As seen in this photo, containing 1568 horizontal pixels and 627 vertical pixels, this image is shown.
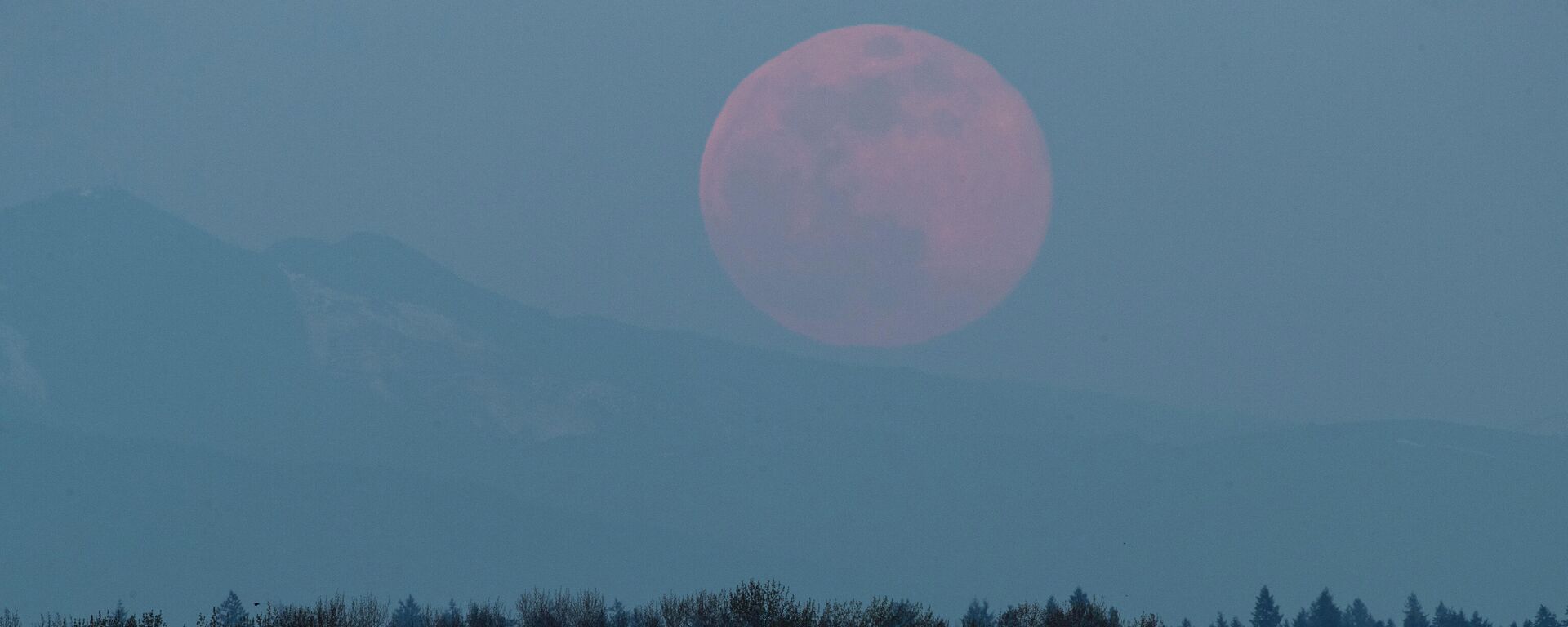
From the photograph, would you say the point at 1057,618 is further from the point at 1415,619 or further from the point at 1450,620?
the point at 1415,619

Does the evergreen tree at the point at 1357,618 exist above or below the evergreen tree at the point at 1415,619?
above

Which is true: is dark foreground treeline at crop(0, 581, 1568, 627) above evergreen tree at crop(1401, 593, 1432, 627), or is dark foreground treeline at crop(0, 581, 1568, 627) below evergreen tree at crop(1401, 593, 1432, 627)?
below

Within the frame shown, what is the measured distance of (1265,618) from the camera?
121 metres

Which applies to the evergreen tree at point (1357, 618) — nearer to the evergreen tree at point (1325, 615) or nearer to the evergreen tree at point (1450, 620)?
the evergreen tree at point (1450, 620)

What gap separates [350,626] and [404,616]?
3024 inches

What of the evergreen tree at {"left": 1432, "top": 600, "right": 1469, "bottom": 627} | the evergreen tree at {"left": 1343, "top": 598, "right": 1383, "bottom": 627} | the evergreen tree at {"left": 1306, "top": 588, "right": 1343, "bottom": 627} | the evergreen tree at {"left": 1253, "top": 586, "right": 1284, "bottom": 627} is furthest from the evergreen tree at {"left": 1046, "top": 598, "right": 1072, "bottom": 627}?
the evergreen tree at {"left": 1343, "top": 598, "right": 1383, "bottom": 627}

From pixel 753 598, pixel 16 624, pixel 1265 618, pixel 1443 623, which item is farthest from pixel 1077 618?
pixel 1443 623

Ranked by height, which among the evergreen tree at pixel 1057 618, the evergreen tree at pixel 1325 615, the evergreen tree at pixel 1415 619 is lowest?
the evergreen tree at pixel 1057 618

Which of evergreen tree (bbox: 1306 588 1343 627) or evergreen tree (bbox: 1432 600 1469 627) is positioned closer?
evergreen tree (bbox: 1306 588 1343 627)

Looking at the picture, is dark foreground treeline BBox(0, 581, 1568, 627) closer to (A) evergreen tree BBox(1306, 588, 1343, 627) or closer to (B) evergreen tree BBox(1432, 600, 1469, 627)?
(A) evergreen tree BBox(1306, 588, 1343, 627)

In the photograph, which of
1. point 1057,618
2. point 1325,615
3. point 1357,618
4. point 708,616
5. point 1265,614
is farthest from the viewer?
point 1357,618

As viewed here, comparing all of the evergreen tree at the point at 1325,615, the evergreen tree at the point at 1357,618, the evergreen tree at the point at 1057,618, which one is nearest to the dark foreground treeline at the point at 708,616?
the evergreen tree at the point at 1057,618

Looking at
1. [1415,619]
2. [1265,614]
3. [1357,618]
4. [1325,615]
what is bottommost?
[1325,615]

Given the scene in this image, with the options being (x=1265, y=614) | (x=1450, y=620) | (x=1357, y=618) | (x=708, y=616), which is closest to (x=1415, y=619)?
(x=1450, y=620)
